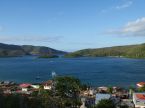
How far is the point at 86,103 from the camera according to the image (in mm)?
23328

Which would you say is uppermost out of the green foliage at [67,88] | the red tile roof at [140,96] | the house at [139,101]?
the green foliage at [67,88]

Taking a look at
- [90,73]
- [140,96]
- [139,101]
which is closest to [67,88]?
[139,101]

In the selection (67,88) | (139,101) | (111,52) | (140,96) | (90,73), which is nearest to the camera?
(67,88)

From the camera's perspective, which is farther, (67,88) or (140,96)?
(140,96)

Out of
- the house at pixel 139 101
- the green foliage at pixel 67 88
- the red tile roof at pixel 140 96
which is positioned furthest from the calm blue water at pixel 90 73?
the green foliage at pixel 67 88

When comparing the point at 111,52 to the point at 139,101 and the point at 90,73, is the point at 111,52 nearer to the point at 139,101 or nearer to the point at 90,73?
the point at 90,73

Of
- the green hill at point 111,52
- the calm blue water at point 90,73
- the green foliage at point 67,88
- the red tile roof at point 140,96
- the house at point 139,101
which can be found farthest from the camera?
the green hill at point 111,52

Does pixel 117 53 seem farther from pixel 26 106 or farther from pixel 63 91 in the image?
pixel 26 106

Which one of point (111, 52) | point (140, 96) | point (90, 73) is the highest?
point (111, 52)

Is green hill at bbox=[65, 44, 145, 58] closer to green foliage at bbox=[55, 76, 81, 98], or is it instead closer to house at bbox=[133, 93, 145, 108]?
house at bbox=[133, 93, 145, 108]

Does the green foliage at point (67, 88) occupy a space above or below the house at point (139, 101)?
above

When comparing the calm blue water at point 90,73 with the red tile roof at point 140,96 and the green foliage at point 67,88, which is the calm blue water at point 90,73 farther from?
the green foliage at point 67,88

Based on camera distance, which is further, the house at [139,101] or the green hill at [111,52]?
the green hill at [111,52]

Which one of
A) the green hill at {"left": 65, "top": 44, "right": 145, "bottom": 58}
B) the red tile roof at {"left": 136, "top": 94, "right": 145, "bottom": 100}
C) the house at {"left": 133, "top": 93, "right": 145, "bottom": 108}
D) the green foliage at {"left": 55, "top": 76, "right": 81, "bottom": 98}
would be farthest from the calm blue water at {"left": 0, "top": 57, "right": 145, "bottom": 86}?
the green hill at {"left": 65, "top": 44, "right": 145, "bottom": 58}
